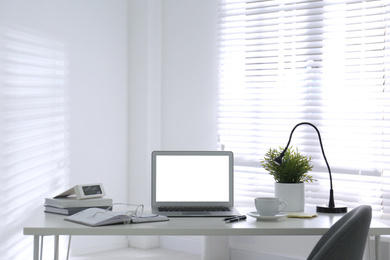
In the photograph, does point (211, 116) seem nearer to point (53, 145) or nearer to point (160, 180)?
point (53, 145)

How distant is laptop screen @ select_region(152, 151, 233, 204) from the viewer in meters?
2.70

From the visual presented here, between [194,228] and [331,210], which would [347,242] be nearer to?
[194,228]

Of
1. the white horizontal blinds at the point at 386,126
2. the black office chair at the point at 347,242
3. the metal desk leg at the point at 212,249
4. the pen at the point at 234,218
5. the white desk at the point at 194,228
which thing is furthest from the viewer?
the metal desk leg at the point at 212,249

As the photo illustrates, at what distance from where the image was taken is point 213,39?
4.47 meters

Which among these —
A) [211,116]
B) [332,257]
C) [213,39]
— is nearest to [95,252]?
[211,116]

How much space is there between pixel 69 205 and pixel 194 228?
24.8 inches

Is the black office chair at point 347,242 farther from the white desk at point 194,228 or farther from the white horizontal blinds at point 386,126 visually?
the white horizontal blinds at point 386,126

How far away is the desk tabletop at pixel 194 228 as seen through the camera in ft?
7.09

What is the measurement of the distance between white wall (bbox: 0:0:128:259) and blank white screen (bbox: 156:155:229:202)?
1.56 metres

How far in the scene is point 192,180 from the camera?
8.89 feet

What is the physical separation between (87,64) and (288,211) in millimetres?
2311

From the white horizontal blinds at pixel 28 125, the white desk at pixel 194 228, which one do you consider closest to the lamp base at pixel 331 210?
the white desk at pixel 194 228

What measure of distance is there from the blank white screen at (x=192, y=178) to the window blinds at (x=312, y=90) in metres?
1.38

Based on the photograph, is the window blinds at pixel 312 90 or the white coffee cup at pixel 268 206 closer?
the white coffee cup at pixel 268 206
